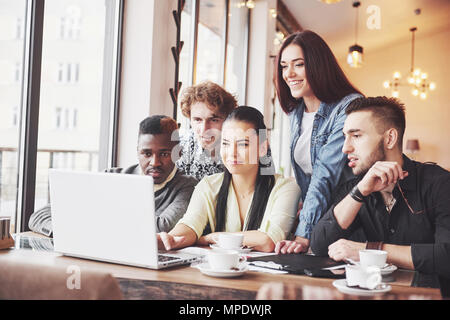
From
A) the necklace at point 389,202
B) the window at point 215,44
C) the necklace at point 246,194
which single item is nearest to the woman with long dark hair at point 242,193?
the necklace at point 246,194

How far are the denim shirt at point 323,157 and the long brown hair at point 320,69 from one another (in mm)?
44

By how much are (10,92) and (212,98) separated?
38.2 inches

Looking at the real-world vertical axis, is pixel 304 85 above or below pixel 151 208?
above

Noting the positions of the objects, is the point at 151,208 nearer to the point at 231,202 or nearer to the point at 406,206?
the point at 231,202

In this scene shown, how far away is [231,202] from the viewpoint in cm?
179

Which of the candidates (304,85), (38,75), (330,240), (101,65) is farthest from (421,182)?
(101,65)

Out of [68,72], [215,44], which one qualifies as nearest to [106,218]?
[68,72]

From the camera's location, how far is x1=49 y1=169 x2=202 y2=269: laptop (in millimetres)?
1195

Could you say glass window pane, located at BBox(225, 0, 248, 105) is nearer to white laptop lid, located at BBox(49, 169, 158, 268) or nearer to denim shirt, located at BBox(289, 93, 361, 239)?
denim shirt, located at BBox(289, 93, 361, 239)

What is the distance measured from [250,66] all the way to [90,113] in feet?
10.3

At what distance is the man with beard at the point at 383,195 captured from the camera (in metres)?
1.50

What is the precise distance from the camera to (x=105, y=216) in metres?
1.24

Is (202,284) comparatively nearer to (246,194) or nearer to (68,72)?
(246,194)

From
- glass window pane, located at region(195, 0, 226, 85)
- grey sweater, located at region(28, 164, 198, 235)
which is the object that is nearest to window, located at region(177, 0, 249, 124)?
glass window pane, located at region(195, 0, 226, 85)
